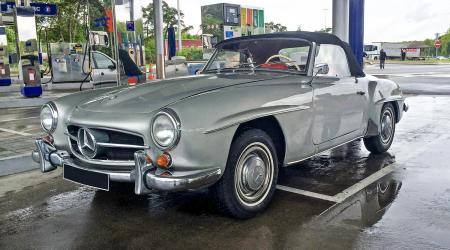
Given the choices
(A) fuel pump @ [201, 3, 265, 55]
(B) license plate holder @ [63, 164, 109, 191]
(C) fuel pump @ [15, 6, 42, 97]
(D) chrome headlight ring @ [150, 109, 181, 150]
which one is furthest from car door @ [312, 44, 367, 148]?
(A) fuel pump @ [201, 3, 265, 55]

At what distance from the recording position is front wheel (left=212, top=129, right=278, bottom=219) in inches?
131

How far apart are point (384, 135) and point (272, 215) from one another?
2.72 meters

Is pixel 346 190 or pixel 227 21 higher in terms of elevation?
pixel 227 21

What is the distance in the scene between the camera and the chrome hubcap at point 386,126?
5615mm

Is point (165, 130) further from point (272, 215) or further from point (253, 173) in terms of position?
point (272, 215)

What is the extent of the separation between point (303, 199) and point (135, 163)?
1676 mm

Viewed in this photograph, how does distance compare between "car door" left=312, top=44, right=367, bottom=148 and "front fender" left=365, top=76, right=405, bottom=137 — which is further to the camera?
"front fender" left=365, top=76, right=405, bottom=137

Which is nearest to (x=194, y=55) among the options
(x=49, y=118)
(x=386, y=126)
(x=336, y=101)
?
(x=386, y=126)

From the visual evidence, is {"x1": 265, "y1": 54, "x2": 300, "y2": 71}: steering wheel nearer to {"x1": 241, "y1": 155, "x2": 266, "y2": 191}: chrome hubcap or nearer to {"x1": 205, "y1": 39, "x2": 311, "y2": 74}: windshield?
{"x1": 205, "y1": 39, "x2": 311, "y2": 74}: windshield

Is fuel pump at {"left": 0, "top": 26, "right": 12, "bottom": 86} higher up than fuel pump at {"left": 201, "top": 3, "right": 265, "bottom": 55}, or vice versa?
fuel pump at {"left": 201, "top": 3, "right": 265, "bottom": 55}

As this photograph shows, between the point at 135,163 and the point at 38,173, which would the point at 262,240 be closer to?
the point at 135,163

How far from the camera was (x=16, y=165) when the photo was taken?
17.0 ft

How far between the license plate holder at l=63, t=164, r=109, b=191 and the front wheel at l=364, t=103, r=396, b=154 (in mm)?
3572

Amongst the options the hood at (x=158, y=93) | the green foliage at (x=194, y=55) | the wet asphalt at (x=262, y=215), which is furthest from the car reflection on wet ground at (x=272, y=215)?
the green foliage at (x=194, y=55)
